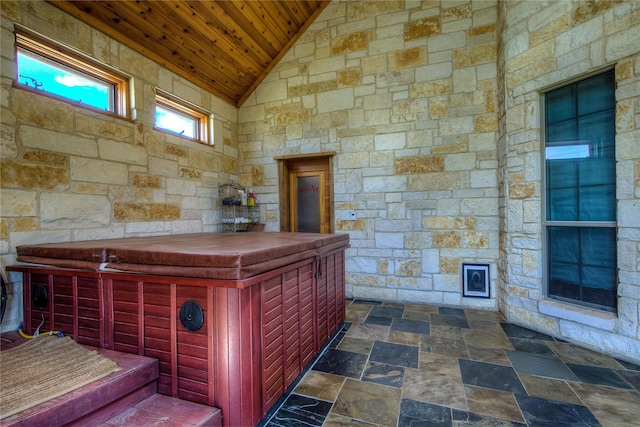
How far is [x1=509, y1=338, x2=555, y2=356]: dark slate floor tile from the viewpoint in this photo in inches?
88.1

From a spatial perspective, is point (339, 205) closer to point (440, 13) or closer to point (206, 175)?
point (206, 175)

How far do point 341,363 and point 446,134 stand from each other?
2.71m

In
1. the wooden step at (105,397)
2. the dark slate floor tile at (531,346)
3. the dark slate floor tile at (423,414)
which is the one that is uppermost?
the wooden step at (105,397)

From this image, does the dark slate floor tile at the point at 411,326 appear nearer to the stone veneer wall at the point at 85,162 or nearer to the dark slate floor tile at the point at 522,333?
the dark slate floor tile at the point at 522,333

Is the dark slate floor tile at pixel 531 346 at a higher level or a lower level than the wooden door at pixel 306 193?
lower

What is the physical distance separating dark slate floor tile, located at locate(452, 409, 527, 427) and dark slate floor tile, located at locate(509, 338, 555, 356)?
1.00 meters

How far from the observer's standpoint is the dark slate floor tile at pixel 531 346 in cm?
224

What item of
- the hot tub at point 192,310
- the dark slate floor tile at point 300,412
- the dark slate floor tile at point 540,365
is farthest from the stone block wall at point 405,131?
the dark slate floor tile at point 300,412

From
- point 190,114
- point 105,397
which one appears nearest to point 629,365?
point 105,397

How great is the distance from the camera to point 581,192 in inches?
95.5

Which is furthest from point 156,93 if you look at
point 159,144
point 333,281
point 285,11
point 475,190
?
point 475,190

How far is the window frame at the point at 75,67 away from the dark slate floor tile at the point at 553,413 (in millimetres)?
3810

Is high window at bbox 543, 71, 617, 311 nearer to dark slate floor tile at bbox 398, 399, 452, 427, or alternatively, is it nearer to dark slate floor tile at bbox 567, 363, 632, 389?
dark slate floor tile at bbox 567, 363, 632, 389

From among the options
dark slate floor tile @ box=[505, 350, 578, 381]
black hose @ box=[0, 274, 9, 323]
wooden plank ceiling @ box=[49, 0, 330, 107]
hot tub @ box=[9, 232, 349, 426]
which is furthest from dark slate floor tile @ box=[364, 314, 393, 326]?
wooden plank ceiling @ box=[49, 0, 330, 107]
